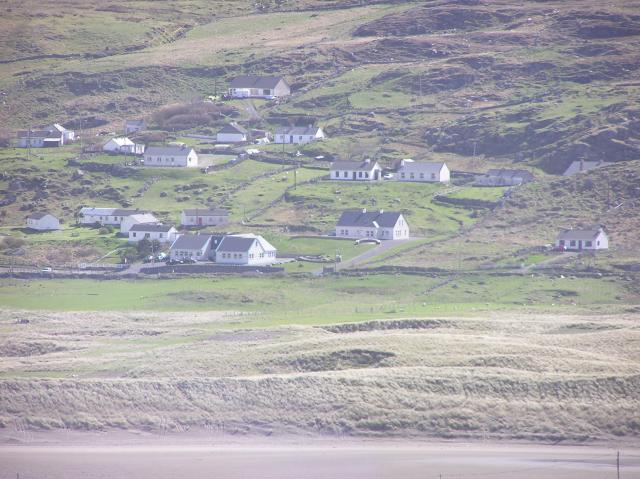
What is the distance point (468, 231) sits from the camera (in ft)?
331

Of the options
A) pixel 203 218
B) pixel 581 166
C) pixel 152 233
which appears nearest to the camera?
pixel 152 233

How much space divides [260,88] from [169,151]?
93.4ft

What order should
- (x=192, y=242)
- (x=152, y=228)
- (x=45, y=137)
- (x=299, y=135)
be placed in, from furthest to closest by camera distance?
(x=45, y=137) → (x=299, y=135) → (x=152, y=228) → (x=192, y=242)

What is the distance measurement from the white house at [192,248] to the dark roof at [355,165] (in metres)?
23.8

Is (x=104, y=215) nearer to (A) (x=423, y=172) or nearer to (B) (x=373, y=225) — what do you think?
(B) (x=373, y=225)

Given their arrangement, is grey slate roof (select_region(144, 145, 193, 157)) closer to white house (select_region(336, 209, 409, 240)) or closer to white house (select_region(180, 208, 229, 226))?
white house (select_region(180, 208, 229, 226))

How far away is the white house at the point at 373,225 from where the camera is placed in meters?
101

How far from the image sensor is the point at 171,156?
12544 centimetres

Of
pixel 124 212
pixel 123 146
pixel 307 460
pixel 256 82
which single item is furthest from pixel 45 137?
pixel 307 460

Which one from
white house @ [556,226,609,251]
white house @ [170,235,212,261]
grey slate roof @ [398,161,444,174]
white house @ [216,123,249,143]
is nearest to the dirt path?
white house @ [556,226,609,251]

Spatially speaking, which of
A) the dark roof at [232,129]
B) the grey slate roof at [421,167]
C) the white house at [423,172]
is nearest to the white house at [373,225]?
the white house at [423,172]

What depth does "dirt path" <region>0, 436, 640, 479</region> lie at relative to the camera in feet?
166

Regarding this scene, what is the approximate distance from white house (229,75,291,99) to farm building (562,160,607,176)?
46.3 meters

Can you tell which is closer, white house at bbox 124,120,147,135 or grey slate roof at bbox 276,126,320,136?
grey slate roof at bbox 276,126,320,136
